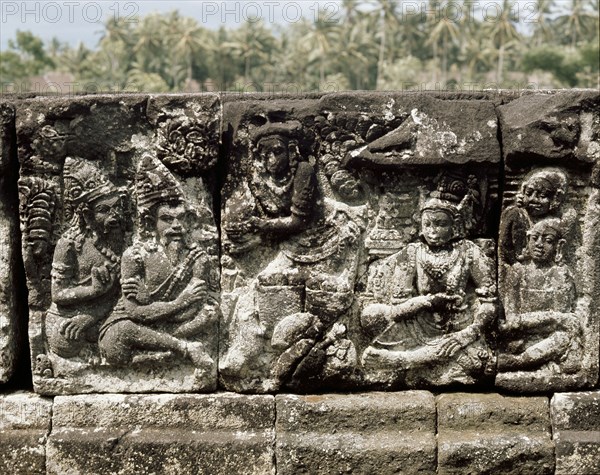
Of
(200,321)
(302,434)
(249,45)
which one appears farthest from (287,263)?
(249,45)

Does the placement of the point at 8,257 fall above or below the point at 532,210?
below

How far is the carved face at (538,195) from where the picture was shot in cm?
466

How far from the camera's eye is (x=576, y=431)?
4.73m

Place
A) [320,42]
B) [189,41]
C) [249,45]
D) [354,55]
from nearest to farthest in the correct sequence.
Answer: [189,41]
[249,45]
[320,42]
[354,55]

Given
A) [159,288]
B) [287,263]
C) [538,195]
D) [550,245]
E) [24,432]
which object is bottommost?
[24,432]

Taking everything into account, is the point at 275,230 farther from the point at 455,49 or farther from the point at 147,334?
the point at 455,49

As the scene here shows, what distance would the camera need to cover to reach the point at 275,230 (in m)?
4.71

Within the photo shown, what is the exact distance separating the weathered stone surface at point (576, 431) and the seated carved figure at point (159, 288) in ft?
6.63

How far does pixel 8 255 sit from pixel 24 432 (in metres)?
1.01

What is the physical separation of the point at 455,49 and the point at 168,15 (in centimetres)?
1746

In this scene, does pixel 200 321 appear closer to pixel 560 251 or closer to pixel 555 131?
pixel 560 251

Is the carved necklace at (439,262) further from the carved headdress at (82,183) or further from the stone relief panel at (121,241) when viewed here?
the carved headdress at (82,183)

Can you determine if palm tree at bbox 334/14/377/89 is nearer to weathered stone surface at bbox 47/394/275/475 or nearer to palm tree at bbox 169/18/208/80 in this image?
palm tree at bbox 169/18/208/80

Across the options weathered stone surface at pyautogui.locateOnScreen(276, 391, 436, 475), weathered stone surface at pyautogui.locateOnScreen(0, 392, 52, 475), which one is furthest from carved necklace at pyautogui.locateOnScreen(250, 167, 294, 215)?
weathered stone surface at pyautogui.locateOnScreen(0, 392, 52, 475)
